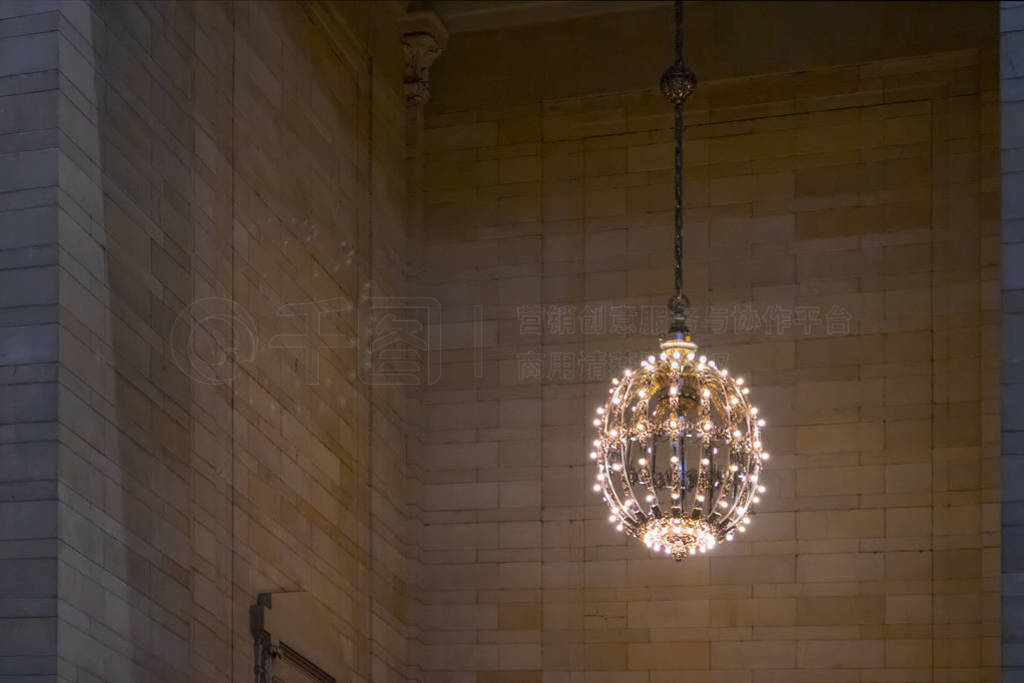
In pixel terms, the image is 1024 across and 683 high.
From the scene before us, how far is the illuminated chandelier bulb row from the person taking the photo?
10.0 m

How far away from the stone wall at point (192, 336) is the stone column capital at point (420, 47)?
1.10ft

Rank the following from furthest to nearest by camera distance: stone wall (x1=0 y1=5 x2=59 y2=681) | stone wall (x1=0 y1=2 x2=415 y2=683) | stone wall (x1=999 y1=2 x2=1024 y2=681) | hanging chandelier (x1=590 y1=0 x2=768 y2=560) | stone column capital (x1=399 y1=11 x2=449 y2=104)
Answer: stone column capital (x1=399 y1=11 x2=449 y2=104), hanging chandelier (x1=590 y1=0 x2=768 y2=560), stone wall (x1=0 y1=2 x2=415 y2=683), stone wall (x1=0 y1=5 x2=59 y2=681), stone wall (x1=999 y1=2 x2=1024 y2=681)

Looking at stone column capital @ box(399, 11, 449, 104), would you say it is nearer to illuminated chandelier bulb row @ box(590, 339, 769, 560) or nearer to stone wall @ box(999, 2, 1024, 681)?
illuminated chandelier bulb row @ box(590, 339, 769, 560)

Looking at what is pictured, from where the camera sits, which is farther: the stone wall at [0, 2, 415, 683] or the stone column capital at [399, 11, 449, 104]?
the stone column capital at [399, 11, 449, 104]

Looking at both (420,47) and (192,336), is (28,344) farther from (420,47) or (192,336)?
(420,47)

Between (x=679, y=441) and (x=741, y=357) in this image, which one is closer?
A: (x=679, y=441)

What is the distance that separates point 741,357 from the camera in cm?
1275

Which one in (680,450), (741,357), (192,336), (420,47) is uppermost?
(420,47)

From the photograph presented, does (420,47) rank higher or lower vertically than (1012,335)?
higher

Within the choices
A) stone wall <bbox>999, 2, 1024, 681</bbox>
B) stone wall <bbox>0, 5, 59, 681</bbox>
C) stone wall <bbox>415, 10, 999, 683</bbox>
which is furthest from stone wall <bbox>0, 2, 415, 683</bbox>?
stone wall <bbox>999, 2, 1024, 681</bbox>

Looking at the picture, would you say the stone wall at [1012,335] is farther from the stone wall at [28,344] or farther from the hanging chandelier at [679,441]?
the stone wall at [28,344]

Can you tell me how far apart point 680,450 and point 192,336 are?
9.34 ft

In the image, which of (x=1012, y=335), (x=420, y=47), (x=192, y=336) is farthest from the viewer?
(x=420, y=47)

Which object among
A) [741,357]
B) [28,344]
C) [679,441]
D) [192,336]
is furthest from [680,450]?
[28,344]
